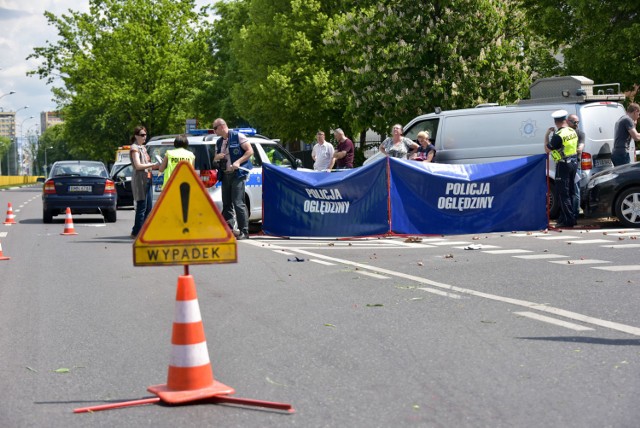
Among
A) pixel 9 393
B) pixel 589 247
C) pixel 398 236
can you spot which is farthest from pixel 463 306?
pixel 398 236

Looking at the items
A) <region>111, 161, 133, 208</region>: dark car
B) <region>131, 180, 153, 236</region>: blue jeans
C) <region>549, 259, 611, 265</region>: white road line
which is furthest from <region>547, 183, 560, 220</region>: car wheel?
<region>111, 161, 133, 208</region>: dark car

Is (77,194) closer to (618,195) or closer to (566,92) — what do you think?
(566,92)

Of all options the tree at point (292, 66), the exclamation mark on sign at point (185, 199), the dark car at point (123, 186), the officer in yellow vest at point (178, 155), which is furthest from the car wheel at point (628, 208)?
the tree at point (292, 66)

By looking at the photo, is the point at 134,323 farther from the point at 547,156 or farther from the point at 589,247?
the point at 547,156

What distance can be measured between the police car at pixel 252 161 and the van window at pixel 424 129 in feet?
9.51

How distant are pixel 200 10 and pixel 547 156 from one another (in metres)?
52.0

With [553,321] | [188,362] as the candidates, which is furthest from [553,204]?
[188,362]

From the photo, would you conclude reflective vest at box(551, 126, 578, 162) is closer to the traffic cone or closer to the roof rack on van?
the roof rack on van

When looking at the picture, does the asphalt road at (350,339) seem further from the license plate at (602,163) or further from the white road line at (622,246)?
the license plate at (602,163)

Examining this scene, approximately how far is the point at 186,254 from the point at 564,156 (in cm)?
1310

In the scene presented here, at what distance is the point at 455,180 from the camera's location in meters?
18.0

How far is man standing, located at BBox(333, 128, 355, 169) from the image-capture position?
23.0 metres

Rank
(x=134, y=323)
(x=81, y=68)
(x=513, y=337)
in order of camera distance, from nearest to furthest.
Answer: (x=513, y=337)
(x=134, y=323)
(x=81, y=68)

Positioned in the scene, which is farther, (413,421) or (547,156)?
(547,156)
